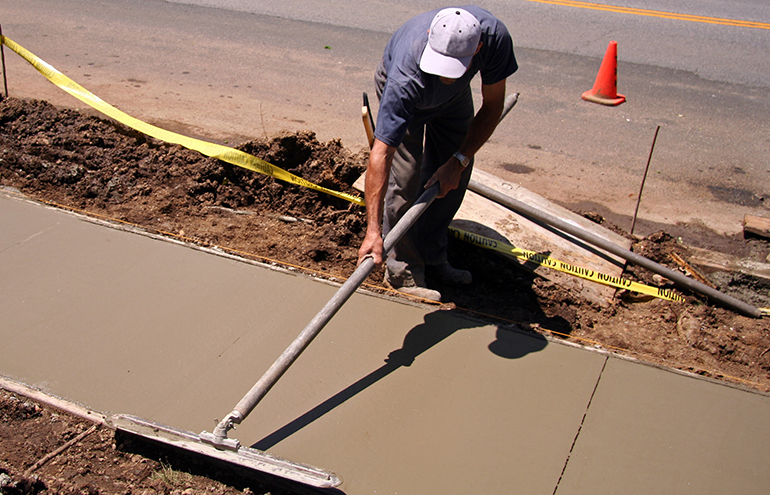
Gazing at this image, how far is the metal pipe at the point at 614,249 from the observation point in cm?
381

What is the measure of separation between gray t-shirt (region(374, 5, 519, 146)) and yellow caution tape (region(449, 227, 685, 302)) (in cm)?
126

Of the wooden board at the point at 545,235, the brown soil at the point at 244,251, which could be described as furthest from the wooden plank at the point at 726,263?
the wooden board at the point at 545,235

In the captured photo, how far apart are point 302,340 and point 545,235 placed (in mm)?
2355

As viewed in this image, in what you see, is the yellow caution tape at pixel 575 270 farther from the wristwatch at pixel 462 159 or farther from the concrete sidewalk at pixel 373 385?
the wristwatch at pixel 462 159

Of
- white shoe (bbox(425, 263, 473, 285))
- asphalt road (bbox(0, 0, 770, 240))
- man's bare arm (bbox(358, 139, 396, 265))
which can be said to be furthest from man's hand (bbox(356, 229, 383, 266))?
asphalt road (bbox(0, 0, 770, 240))

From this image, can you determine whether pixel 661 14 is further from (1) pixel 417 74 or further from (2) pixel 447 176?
(1) pixel 417 74

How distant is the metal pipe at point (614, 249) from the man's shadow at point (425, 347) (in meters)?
1.05

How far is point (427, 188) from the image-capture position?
3.38 m

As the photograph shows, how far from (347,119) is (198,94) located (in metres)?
1.96

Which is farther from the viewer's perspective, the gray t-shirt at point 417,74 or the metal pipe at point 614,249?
the metal pipe at point 614,249

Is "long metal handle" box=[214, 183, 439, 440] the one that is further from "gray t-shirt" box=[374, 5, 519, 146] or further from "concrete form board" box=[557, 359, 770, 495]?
"concrete form board" box=[557, 359, 770, 495]

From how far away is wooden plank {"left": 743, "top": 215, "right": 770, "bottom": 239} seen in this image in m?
4.64

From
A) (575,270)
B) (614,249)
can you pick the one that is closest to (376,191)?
(575,270)

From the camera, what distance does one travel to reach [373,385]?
120 inches
